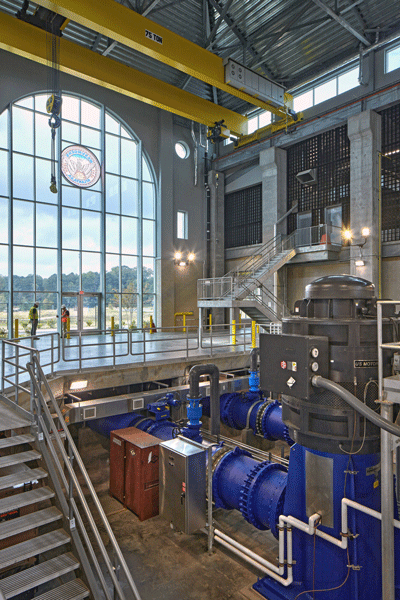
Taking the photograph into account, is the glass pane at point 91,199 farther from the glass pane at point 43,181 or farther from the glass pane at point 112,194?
the glass pane at point 43,181

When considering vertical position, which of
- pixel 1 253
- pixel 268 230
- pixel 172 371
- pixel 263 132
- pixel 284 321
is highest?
pixel 263 132

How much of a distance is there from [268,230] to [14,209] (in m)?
13.2

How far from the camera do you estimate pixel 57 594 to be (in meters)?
4.07

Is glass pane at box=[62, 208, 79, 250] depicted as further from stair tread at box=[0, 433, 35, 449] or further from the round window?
stair tread at box=[0, 433, 35, 449]

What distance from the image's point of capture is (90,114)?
20.9 meters

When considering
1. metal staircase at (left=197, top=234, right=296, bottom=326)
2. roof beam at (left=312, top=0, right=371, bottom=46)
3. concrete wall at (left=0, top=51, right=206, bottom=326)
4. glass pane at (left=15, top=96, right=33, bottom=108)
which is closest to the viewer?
roof beam at (left=312, top=0, right=371, bottom=46)

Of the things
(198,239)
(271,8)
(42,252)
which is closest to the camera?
(271,8)

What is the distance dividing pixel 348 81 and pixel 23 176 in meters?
16.5

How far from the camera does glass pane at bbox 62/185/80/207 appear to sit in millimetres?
20016

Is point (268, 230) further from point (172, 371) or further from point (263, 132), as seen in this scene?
point (172, 371)

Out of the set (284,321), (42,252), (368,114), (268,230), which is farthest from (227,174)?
(284,321)

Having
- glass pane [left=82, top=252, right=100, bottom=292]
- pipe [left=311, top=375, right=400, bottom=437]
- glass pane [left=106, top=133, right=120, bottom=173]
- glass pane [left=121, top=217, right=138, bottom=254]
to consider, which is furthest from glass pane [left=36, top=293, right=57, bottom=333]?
pipe [left=311, top=375, right=400, bottom=437]

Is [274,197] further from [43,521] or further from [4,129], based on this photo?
[43,521]

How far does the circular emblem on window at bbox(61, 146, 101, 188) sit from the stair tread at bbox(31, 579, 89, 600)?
1916cm
